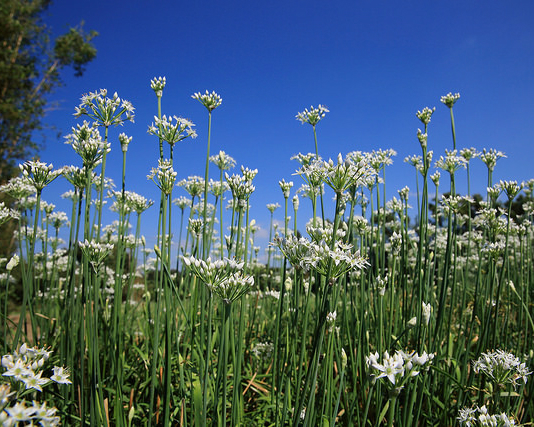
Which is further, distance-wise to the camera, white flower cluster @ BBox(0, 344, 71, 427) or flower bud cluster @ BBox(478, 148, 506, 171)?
flower bud cluster @ BBox(478, 148, 506, 171)

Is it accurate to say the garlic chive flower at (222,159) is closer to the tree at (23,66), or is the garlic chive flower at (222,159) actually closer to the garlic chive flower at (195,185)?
the garlic chive flower at (195,185)

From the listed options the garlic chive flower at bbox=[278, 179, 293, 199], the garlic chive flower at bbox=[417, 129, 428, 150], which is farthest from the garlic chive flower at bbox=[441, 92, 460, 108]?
the garlic chive flower at bbox=[278, 179, 293, 199]

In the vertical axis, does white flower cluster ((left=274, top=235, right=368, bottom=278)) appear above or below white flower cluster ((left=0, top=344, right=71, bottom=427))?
above

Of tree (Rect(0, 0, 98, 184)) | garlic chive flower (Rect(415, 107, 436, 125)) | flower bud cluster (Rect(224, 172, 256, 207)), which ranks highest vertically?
tree (Rect(0, 0, 98, 184))

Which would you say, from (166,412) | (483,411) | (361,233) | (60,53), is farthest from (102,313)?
(60,53)

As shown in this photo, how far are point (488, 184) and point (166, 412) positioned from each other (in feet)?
12.4

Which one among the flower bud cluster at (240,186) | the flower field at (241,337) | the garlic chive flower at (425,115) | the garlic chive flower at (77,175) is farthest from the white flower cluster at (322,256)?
the garlic chive flower at (425,115)

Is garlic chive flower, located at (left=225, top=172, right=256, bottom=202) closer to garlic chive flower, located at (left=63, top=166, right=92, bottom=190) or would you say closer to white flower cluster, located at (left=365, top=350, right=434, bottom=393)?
garlic chive flower, located at (left=63, top=166, right=92, bottom=190)

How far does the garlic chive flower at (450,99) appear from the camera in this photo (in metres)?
3.69

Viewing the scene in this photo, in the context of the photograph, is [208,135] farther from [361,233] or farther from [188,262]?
[361,233]

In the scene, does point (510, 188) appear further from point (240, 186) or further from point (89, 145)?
point (89, 145)

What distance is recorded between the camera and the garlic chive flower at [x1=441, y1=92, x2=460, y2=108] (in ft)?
12.1

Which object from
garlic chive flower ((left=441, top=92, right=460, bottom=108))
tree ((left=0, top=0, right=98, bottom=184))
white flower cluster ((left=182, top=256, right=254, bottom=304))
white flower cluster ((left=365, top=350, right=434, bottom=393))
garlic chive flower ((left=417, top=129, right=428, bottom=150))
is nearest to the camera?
white flower cluster ((left=365, top=350, right=434, bottom=393))

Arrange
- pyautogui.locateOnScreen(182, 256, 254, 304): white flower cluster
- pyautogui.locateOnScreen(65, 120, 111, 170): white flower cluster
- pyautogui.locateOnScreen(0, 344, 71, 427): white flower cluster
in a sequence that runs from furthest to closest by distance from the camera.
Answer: pyautogui.locateOnScreen(65, 120, 111, 170): white flower cluster
pyautogui.locateOnScreen(182, 256, 254, 304): white flower cluster
pyautogui.locateOnScreen(0, 344, 71, 427): white flower cluster
